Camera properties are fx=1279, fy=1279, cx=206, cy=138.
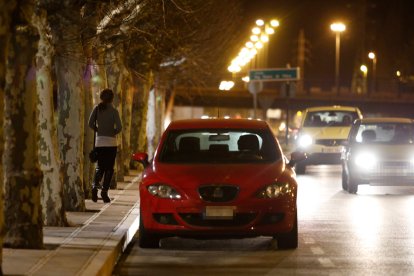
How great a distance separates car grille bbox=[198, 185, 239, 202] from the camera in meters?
14.4

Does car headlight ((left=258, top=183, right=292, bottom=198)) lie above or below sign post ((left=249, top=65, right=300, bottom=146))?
below

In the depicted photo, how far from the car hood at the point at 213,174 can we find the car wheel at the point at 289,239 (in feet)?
2.14

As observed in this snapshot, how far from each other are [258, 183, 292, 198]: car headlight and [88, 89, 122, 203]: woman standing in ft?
20.2

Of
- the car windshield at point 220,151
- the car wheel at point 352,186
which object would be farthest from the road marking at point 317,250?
the car wheel at point 352,186

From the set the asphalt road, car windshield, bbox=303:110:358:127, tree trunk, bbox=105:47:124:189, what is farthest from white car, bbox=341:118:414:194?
car windshield, bbox=303:110:358:127

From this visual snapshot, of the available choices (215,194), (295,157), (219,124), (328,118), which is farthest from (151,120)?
(215,194)

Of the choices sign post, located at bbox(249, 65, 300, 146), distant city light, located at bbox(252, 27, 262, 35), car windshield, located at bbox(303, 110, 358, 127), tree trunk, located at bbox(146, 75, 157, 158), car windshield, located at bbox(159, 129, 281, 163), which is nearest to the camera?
car windshield, located at bbox(159, 129, 281, 163)

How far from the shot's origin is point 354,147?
25484 mm

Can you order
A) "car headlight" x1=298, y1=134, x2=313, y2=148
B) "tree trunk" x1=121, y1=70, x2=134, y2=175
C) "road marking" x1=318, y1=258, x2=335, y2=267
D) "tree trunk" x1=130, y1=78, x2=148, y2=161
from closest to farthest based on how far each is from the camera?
1. "road marking" x1=318, y1=258, x2=335, y2=267
2. "tree trunk" x1=121, y1=70, x2=134, y2=175
3. "car headlight" x1=298, y1=134, x2=313, y2=148
4. "tree trunk" x1=130, y1=78, x2=148, y2=161

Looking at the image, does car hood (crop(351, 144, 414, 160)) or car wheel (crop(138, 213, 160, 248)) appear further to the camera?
car hood (crop(351, 144, 414, 160))

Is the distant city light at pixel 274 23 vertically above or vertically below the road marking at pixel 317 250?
above

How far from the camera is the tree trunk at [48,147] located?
16.2 meters

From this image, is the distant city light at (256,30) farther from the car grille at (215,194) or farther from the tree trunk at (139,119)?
the car grille at (215,194)

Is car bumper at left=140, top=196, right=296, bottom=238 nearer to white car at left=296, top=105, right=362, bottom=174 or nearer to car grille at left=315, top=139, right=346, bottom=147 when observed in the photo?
white car at left=296, top=105, right=362, bottom=174
